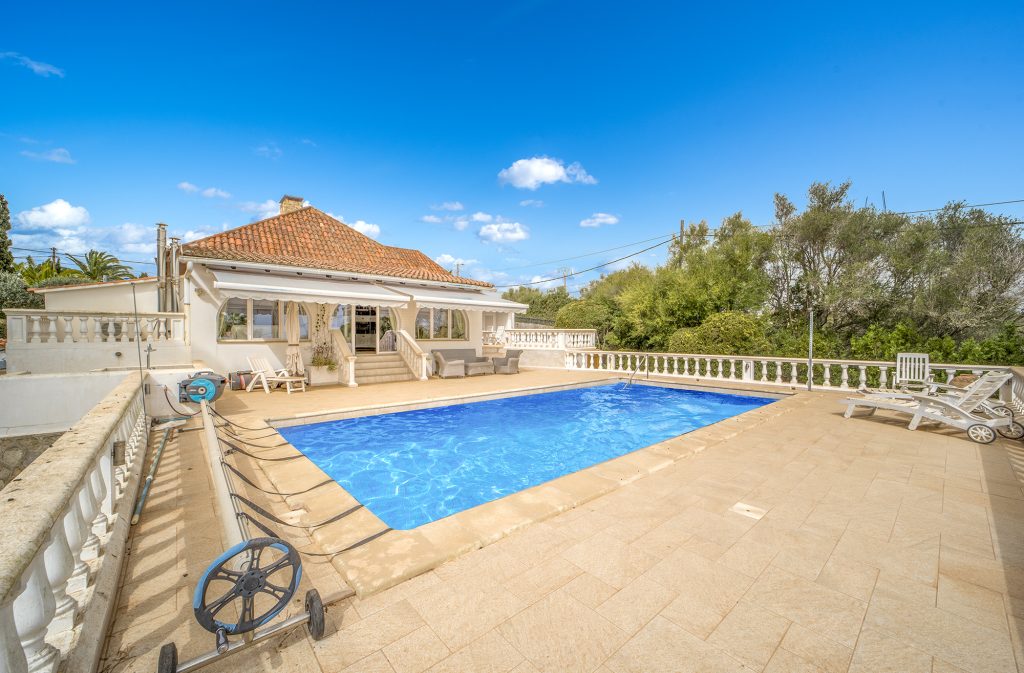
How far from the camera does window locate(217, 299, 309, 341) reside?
1638 centimetres

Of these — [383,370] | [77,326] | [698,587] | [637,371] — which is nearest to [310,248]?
[383,370]

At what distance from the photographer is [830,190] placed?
23.2 m

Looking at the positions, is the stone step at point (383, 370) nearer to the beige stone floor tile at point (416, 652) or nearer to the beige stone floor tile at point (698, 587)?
the beige stone floor tile at point (416, 652)

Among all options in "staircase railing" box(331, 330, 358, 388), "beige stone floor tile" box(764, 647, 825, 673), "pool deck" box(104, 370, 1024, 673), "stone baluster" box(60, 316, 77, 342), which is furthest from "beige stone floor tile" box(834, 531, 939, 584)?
"stone baluster" box(60, 316, 77, 342)

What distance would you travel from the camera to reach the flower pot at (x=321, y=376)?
16.7 m

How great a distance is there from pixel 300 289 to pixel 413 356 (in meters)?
5.82

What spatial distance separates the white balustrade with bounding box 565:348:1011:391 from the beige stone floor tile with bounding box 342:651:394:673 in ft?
48.4

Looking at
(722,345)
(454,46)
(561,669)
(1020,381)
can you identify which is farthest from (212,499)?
(454,46)

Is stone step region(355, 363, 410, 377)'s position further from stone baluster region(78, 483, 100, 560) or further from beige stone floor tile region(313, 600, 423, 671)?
beige stone floor tile region(313, 600, 423, 671)

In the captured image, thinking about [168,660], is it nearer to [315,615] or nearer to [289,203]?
[315,615]

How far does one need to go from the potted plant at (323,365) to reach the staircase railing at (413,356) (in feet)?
10.5

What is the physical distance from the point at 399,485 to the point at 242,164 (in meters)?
31.7

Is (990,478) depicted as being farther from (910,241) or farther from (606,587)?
(910,241)

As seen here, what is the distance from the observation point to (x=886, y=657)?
2836mm
